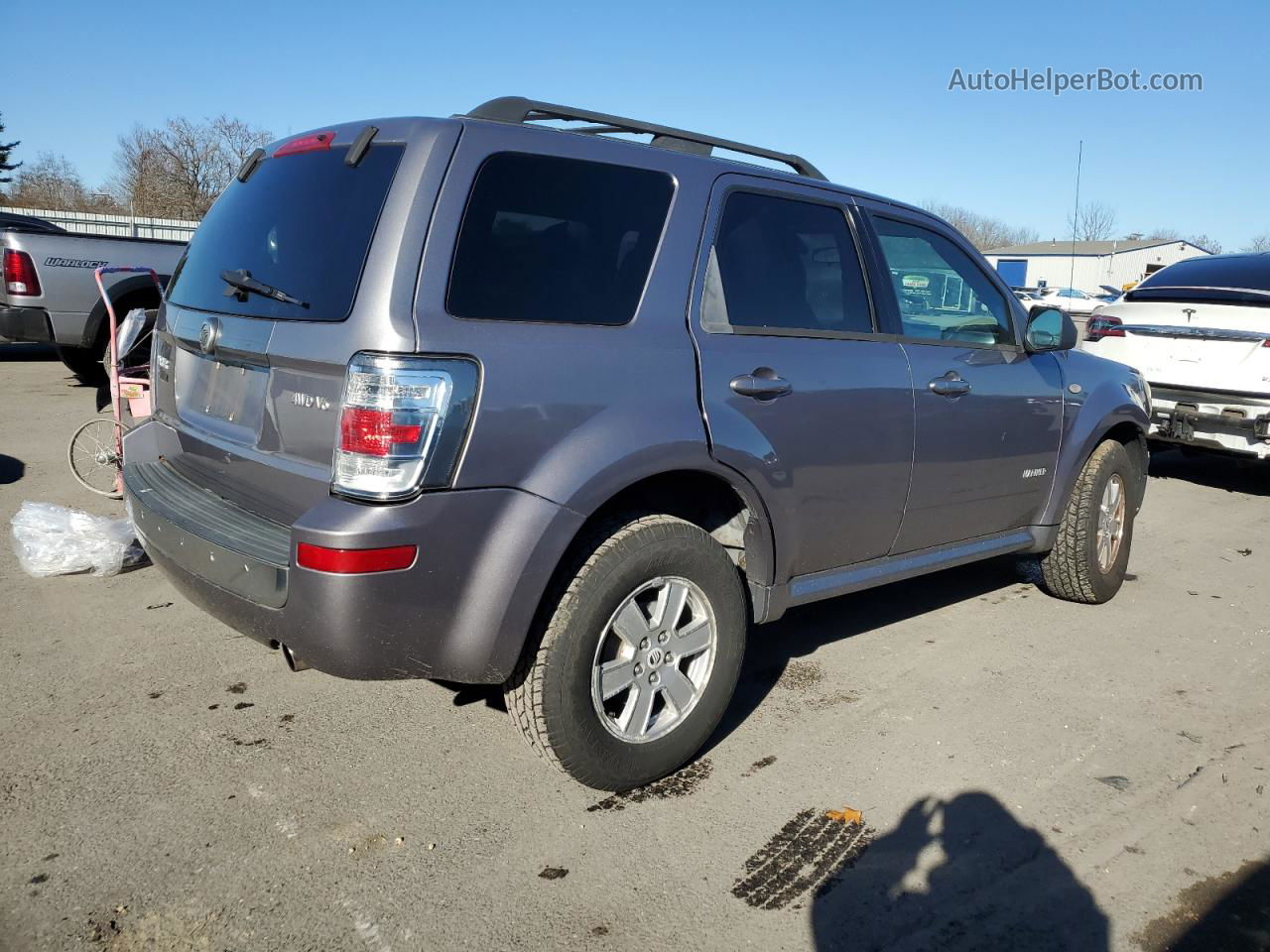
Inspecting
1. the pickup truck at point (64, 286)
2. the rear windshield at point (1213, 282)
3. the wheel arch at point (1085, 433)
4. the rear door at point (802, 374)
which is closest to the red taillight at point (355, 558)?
the rear door at point (802, 374)

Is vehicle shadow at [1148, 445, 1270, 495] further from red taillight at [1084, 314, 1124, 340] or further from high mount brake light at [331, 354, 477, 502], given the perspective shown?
high mount brake light at [331, 354, 477, 502]

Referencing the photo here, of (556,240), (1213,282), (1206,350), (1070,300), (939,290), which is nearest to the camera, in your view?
(556,240)

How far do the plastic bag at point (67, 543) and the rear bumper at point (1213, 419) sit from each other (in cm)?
719

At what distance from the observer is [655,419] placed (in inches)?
117

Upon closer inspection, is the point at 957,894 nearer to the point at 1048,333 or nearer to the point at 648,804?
the point at 648,804

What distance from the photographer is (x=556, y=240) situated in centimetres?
294

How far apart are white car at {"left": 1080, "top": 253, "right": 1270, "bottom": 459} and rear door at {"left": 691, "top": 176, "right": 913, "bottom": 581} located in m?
4.97

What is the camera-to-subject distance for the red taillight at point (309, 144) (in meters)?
3.07

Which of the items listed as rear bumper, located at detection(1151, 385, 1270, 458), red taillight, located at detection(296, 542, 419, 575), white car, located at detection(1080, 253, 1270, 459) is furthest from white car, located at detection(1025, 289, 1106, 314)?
red taillight, located at detection(296, 542, 419, 575)

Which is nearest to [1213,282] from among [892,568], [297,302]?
[892,568]

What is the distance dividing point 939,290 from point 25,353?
13.2 metres

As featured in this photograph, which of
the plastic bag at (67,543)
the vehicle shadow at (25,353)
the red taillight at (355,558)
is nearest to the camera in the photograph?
the red taillight at (355,558)

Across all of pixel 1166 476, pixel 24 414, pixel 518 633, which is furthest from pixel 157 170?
pixel 518 633

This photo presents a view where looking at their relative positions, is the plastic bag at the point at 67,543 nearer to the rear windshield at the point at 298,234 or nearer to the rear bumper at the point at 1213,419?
the rear windshield at the point at 298,234
